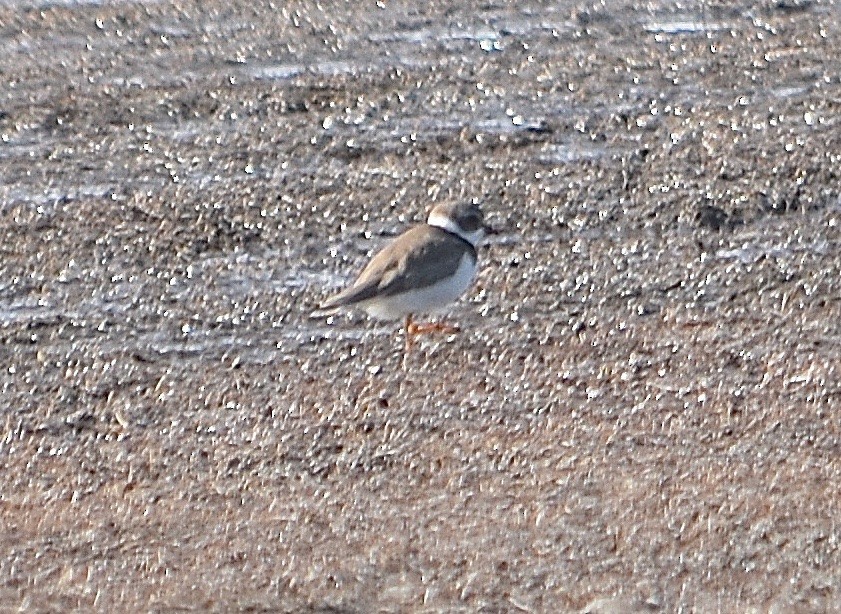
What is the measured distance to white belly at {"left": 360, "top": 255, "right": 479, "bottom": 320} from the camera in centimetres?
708

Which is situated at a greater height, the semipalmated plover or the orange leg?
the semipalmated plover

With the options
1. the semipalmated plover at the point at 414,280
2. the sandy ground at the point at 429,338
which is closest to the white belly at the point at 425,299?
the semipalmated plover at the point at 414,280

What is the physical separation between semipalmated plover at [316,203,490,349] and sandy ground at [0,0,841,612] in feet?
0.56

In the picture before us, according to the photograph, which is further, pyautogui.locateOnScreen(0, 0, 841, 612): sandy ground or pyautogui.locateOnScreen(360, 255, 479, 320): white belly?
pyautogui.locateOnScreen(360, 255, 479, 320): white belly

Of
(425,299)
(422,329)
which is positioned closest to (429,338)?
(422,329)

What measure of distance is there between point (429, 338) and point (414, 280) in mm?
242

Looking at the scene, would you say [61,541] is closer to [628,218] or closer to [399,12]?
[628,218]

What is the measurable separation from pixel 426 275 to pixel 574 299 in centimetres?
74

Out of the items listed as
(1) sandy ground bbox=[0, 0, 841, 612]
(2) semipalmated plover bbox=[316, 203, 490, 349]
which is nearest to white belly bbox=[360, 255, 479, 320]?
(2) semipalmated plover bbox=[316, 203, 490, 349]

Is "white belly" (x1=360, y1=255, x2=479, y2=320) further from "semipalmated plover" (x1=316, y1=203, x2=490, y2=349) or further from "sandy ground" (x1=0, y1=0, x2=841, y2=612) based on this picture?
"sandy ground" (x1=0, y1=0, x2=841, y2=612)

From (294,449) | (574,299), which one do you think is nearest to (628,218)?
(574,299)

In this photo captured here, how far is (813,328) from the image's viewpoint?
23.4ft

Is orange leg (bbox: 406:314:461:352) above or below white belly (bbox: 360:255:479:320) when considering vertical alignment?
below

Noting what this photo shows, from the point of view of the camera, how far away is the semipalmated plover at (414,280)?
23.2 ft
